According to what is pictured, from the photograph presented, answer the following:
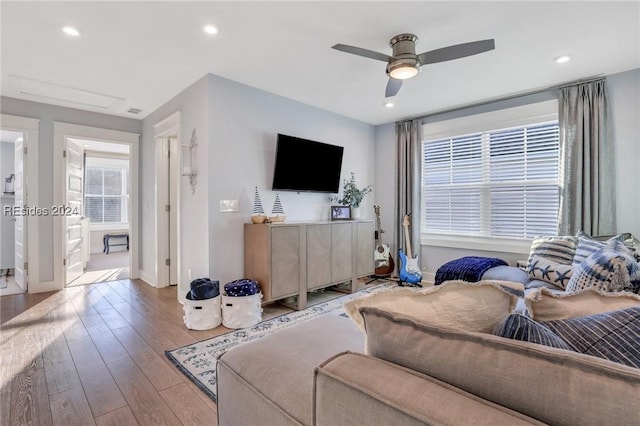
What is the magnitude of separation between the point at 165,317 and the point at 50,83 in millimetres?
2882

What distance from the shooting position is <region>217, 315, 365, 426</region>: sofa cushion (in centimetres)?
88

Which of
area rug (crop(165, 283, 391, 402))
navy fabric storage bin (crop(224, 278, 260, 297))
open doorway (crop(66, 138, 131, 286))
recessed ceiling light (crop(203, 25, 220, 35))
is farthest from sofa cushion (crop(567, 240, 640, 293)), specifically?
open doorway (crop(66, 138, 131, 286))

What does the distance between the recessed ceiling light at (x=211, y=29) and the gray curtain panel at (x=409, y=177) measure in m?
3.18

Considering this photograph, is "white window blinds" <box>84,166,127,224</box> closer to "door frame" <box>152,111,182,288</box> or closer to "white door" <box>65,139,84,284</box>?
"white door" <box>65,139,84,284</box>

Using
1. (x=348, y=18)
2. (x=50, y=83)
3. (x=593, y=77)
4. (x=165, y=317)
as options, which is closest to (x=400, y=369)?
(x=348, y=18)

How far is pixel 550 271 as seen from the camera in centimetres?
268

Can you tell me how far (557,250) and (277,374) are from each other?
307 cm

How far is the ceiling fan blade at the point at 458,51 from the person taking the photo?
214 centimetres

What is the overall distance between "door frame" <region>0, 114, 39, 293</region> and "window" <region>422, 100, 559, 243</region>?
5373mm

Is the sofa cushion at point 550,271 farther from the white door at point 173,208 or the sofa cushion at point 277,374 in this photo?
the white door at point 173,208

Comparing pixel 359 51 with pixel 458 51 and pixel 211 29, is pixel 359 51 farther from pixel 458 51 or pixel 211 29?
pixel 211 29

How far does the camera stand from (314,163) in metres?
4.03

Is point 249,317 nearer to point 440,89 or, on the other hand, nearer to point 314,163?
point 314,163

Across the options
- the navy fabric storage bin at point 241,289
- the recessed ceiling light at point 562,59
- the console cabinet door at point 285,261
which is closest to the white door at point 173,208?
the navy fabric storage bin at point 241,289
